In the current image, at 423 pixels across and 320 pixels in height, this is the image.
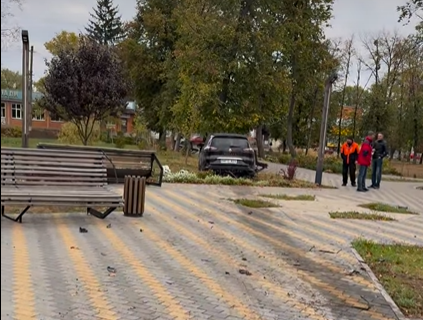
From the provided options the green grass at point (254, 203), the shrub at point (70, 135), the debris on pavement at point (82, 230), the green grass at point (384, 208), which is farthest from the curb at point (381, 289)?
the shrub at point (70, 135)

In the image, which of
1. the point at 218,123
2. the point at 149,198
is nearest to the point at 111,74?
the point at 218,123

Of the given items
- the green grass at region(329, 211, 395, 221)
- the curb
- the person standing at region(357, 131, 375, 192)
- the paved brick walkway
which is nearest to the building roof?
the paved brick walkway

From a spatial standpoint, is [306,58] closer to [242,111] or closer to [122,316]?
[242,111]

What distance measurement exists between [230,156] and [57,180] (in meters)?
9.19

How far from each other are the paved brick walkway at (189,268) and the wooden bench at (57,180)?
396mm

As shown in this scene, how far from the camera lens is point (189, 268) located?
5324 mm

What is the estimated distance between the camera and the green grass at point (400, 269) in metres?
4.67

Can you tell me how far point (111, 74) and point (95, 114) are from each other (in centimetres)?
257

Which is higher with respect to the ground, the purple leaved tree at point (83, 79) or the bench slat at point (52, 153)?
the purple leaved tree at point (83, 79)

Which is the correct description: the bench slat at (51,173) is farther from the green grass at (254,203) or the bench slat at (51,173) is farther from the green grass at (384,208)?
the green grass at (384,208)

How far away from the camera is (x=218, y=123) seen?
Result: 81.4 feet

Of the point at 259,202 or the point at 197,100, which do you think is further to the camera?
the point at 197,100

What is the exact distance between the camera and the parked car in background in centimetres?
1623

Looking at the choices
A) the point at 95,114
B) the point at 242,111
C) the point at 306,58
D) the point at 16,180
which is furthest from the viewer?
the point at 306,58
